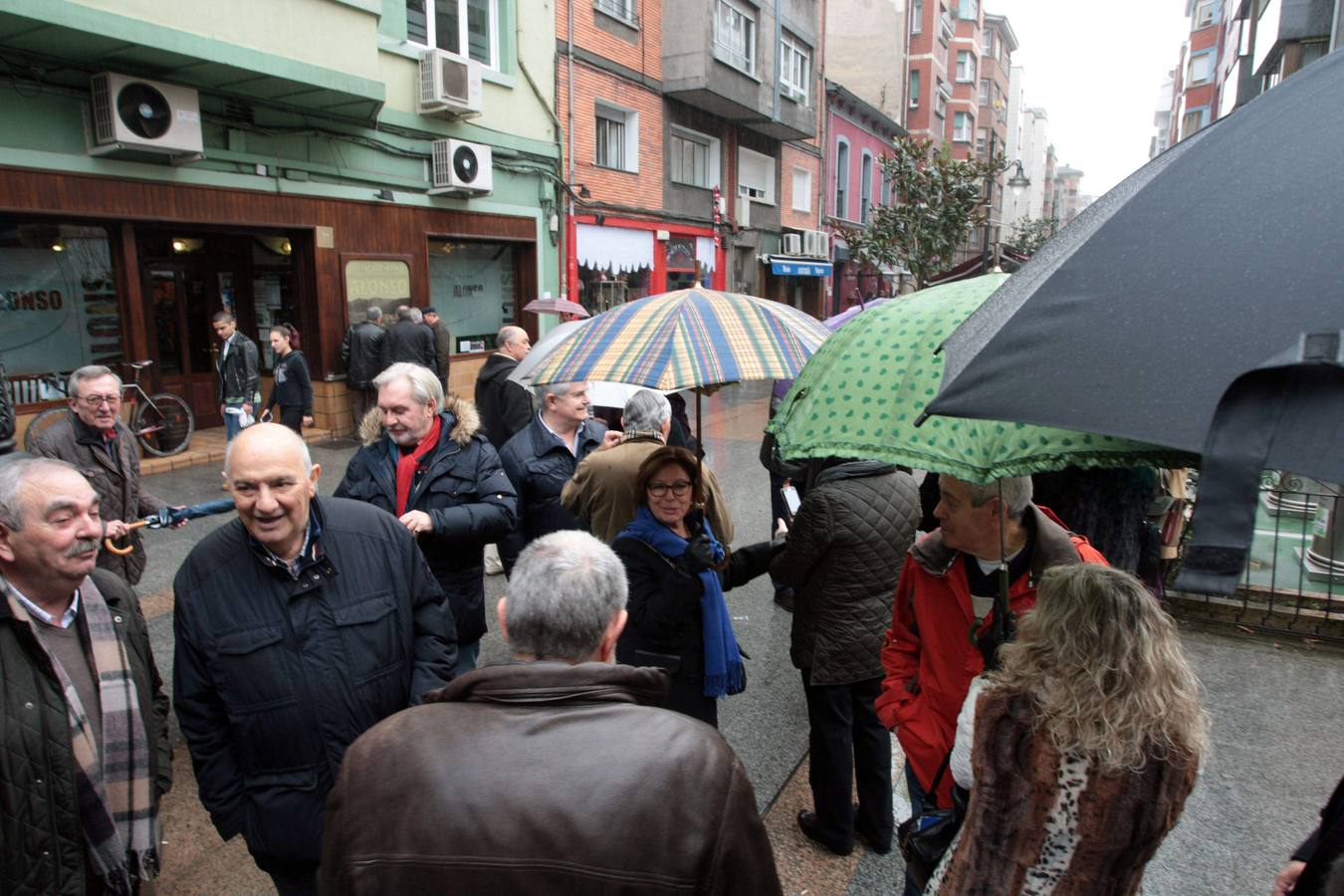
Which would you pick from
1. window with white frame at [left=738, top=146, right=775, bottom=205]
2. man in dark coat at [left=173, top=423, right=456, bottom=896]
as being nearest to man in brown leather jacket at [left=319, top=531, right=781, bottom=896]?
man in dark coat at [left=173, top=423, right=456, bottom=896]

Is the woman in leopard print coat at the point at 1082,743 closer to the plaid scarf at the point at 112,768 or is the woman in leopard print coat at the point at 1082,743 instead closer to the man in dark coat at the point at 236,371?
the plaid scarf at the point at 112,768

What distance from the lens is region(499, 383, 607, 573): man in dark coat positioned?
4395 mm

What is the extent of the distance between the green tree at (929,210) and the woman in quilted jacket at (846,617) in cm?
1463

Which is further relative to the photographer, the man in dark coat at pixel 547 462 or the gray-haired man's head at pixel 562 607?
the man in dark coat at pixel 547 462

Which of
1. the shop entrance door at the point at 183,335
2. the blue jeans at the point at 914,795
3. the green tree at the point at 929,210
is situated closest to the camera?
the blue jeans at the point at 914,795

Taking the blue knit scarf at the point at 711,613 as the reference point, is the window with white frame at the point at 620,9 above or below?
above

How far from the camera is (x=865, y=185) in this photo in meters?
30.0

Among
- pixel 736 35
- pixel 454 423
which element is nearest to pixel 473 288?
pixel 736 35

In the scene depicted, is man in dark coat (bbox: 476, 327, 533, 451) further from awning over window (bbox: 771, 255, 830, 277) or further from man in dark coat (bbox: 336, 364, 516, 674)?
awning over window (bbox: 771, 255, 830, 277)

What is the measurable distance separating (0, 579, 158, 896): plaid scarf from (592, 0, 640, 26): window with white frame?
16.0 metres

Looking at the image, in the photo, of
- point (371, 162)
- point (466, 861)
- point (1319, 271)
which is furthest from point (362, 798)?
point (371, 162)

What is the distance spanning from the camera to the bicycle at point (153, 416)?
Answer: 913 centimetres

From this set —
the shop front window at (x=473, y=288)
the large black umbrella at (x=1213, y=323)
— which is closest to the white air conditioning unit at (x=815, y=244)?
the shop front window at (x=473, y=288)

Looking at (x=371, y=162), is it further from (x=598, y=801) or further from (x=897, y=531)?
(x=598, y=801)
